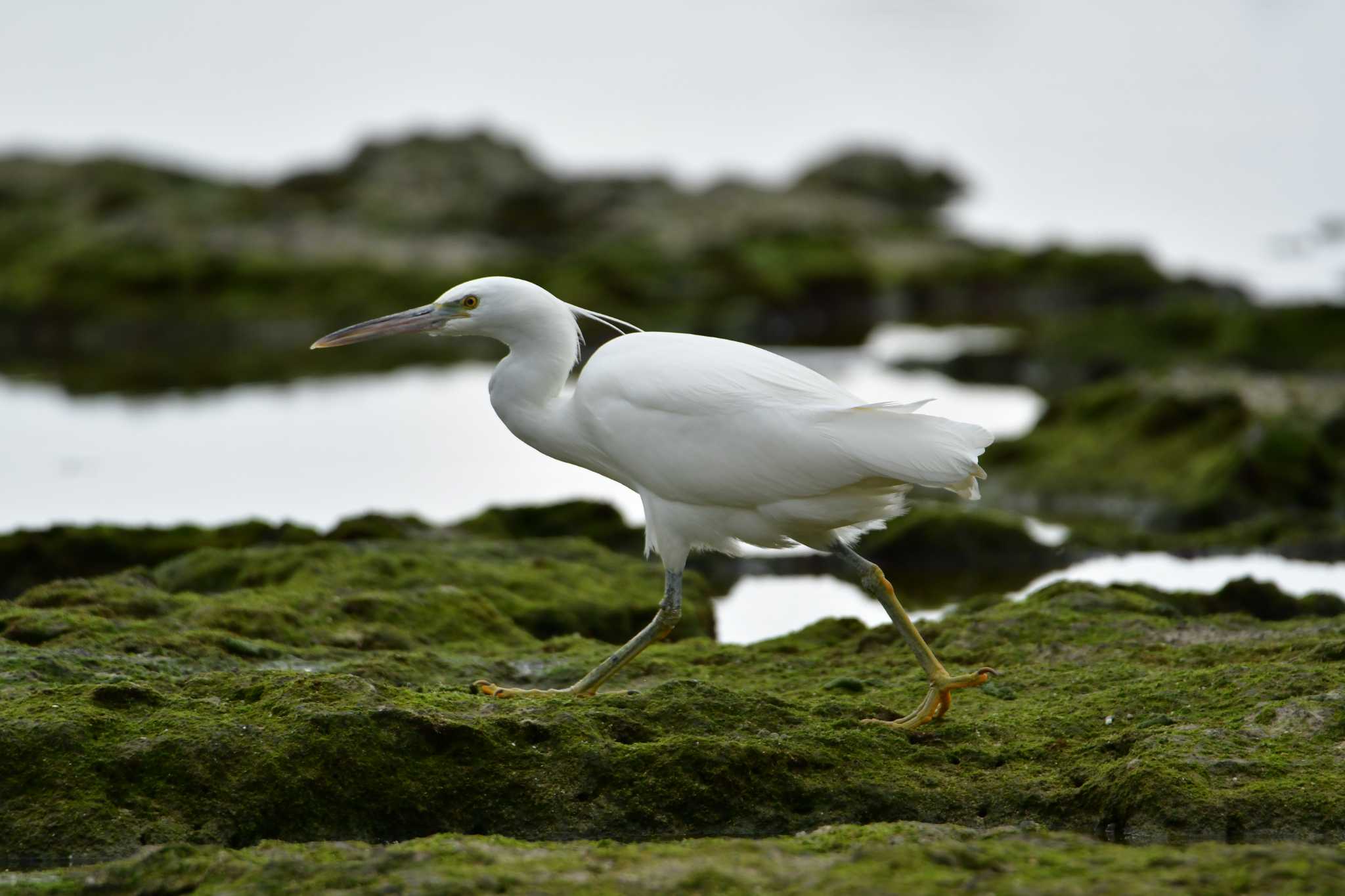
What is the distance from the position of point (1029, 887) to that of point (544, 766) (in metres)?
2.01

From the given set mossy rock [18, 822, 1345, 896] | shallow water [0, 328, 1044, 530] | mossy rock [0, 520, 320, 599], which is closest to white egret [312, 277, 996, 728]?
mossy rock [18, 822, 1345, 896]

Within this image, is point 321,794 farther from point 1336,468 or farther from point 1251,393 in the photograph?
point 1251,393

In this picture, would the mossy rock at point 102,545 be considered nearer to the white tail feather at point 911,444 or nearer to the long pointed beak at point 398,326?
the long pointed beak at point 398,326

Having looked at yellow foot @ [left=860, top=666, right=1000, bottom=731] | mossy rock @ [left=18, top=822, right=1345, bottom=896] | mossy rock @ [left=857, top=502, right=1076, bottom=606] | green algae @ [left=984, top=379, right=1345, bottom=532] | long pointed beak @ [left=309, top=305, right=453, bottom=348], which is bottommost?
mossy rock @ [left=18, top=822, right=1345, bottom=896]

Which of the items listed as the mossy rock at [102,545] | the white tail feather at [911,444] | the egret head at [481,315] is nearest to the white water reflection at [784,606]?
the mossy rock at [102,545]

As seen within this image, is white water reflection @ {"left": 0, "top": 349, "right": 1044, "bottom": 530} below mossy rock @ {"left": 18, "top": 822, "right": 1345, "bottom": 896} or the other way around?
the other way around

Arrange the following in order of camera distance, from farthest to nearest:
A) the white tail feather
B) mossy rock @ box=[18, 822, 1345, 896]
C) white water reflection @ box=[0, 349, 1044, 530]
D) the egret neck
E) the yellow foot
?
1. white water reflection @ box=[0, 349, 1044, 530]
2. the egret neck
3. the white tail feather
4. the yellow foot
5. mossy rock @ box=[18, 822, 1345, 896]

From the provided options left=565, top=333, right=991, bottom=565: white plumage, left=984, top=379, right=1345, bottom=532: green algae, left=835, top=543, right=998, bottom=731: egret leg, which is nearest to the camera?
left=835, top=543, right=998, bottom=731: egret leg

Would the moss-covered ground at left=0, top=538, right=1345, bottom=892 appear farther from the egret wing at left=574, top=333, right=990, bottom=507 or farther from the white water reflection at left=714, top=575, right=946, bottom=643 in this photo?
the white water reflection at left=714, top=575, right=946, bottom=643

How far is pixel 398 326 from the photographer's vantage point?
7316mm

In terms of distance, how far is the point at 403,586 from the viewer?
9.30 m

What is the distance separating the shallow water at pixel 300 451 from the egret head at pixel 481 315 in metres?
6.07

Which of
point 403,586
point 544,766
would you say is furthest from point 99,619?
point 544,766

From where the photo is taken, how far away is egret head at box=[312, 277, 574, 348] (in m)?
7.32
